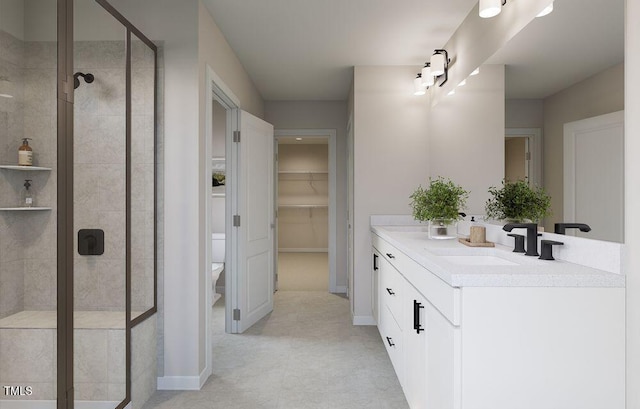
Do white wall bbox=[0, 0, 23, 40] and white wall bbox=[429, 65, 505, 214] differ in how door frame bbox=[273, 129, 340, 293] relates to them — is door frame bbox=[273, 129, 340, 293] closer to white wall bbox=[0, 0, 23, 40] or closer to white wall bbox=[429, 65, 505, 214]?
white wall bbox=[429, 65, 505, 214]

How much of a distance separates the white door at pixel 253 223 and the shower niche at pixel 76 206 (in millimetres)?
1246

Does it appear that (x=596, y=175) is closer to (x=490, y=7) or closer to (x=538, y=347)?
(x=538, y=347)

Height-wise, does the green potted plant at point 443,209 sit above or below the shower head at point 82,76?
below

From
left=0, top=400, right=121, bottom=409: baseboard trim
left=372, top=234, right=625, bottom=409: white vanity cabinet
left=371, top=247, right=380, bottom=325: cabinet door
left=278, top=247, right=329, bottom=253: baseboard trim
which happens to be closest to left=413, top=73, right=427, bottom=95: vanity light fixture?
left=371, top=247, right=380, bottom=325: cabinet door

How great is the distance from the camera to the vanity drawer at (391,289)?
2.40 metres

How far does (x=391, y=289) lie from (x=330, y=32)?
1996 millimetres

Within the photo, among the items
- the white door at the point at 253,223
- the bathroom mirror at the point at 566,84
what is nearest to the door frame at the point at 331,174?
the white door at the point at 253,223

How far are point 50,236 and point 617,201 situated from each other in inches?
86.2

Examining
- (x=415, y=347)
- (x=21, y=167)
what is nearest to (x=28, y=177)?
(x=21, y=167)

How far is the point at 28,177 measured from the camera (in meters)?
1.55

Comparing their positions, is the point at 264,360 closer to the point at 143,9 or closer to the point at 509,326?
the point at 509,326

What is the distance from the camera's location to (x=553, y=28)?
1797mm

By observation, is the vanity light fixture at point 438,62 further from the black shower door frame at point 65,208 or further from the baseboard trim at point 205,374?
the baseboard trim at point 205,374

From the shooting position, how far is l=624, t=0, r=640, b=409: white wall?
131 centimetres
